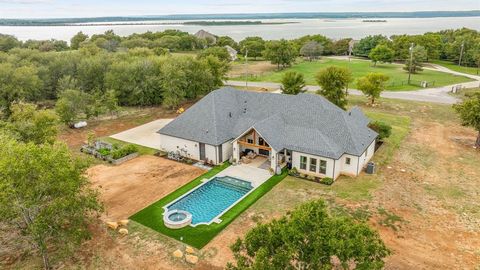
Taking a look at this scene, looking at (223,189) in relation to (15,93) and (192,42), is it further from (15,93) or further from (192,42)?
(192,42)

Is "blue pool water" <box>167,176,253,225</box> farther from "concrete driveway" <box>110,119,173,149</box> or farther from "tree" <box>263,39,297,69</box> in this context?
"tree" <box>263,39,297,69</box>

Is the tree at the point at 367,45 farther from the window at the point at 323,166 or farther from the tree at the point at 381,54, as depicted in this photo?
the window at the point at 323,166

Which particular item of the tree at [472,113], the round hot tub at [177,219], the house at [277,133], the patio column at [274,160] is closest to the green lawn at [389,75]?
the tree at [472,113]

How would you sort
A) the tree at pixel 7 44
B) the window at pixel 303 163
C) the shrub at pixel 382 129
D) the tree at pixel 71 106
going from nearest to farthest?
the window at pixel 303 163, the shrub at pixel 382 129, the tree at pixel 71 106, the tree at pixel 7 44

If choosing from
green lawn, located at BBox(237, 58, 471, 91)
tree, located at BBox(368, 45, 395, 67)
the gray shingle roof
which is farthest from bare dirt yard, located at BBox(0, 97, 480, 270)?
tree, located at BBox(368, 45, 395, 67)

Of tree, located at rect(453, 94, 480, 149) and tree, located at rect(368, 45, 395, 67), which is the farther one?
tree, located at rect(368, 45, 395, 67)

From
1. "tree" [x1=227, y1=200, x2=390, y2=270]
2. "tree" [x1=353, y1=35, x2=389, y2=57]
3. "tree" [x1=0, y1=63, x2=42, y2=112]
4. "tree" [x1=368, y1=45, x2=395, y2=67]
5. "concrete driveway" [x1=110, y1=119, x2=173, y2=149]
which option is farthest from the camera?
"tree" [x1=353, y1=35, x2=389, y2=57]
